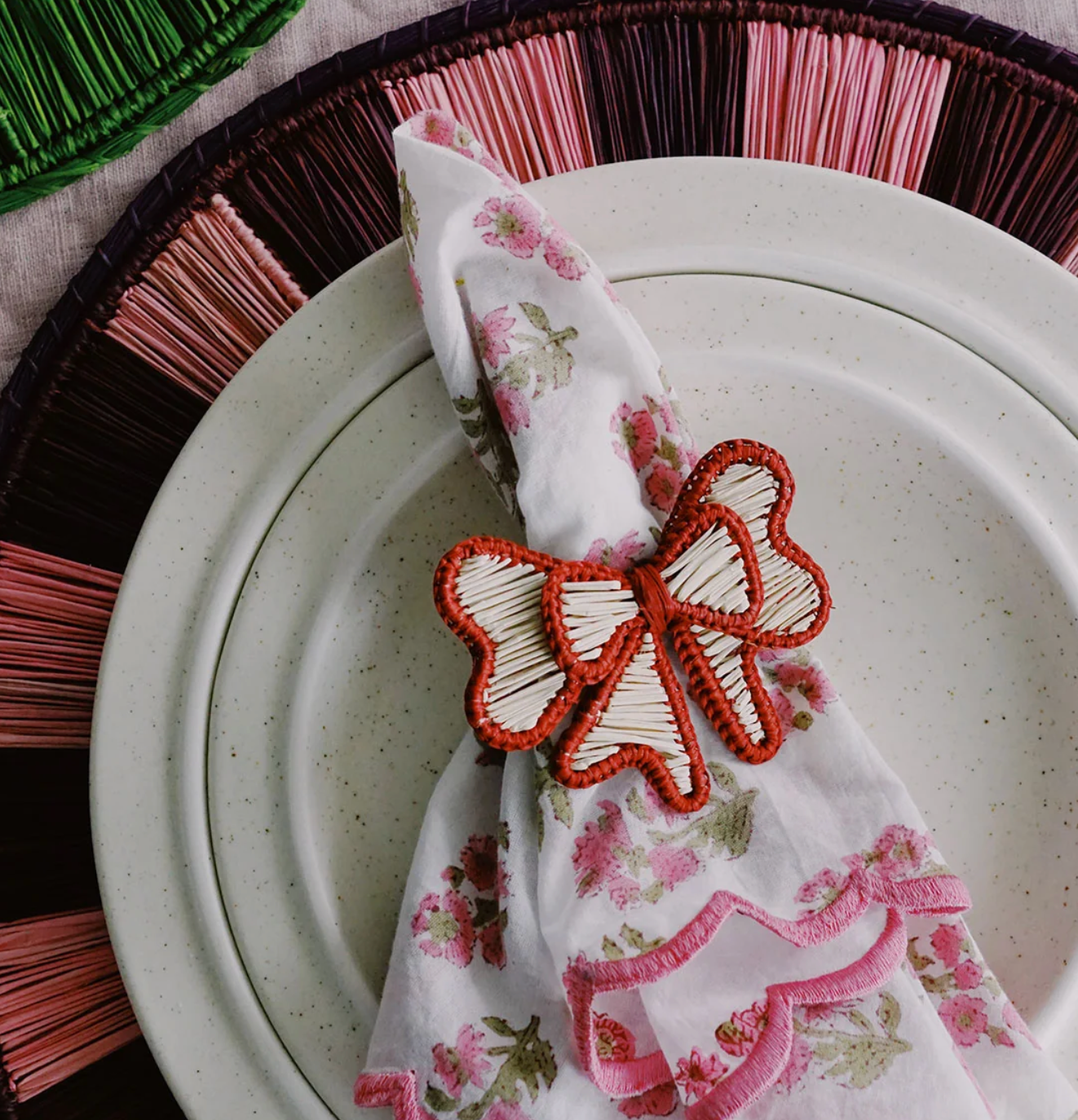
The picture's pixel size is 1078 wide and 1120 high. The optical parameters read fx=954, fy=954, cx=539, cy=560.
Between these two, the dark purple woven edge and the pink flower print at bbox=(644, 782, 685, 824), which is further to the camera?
the dark purple woven edge

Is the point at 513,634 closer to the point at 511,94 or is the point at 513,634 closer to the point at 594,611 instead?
the point at 594,611

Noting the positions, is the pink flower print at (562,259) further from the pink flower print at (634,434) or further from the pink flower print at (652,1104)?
the pink flower print at (652,1104)

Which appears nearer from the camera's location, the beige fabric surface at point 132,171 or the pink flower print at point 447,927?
the pink flower print at point 447,927

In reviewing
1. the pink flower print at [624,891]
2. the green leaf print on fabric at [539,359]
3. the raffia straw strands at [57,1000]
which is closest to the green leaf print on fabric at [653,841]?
the pink flower print at [624,891]

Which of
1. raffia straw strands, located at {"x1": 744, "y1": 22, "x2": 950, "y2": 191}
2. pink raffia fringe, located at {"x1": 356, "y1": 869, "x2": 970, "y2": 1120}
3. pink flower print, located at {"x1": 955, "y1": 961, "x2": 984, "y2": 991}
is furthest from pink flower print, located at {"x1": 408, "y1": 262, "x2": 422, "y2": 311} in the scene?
pink flower print, located at {"x1": 955, "y1": 961, "x2": 984, "y2": 991}

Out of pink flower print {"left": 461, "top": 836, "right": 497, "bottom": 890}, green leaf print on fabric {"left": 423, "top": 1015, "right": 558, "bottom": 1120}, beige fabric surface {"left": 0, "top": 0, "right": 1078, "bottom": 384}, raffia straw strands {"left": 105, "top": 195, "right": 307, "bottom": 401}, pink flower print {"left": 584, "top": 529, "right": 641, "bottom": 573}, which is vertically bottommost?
green leaf print on fabric {"left": 423, "top": 1015, "right": 558, "bottom": 1120}

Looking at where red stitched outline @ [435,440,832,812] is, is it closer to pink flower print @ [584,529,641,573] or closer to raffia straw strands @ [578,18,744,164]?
pink flower print @ [584,529,641,573]

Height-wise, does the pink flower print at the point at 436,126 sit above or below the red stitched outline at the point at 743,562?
above

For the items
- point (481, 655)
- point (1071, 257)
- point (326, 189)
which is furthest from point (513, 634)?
point (1071, 257)
